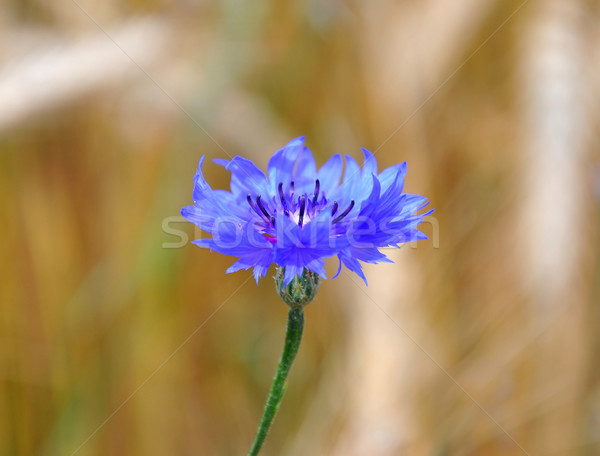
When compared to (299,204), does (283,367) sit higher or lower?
lower

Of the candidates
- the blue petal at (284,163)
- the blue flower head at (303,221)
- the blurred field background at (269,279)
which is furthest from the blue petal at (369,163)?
the blurred field background at (269,279)

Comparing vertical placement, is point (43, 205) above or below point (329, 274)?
below

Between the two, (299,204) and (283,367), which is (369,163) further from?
(283,367)

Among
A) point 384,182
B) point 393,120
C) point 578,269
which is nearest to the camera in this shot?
point 384,182

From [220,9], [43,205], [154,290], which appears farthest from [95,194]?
[220,9]

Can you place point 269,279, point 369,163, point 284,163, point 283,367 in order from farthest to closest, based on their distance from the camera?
point 269,279, point 284,163, point 369,163, point 283,367

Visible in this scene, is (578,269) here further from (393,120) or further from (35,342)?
(35,342)

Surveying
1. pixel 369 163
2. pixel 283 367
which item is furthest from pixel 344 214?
pixel 283 367
